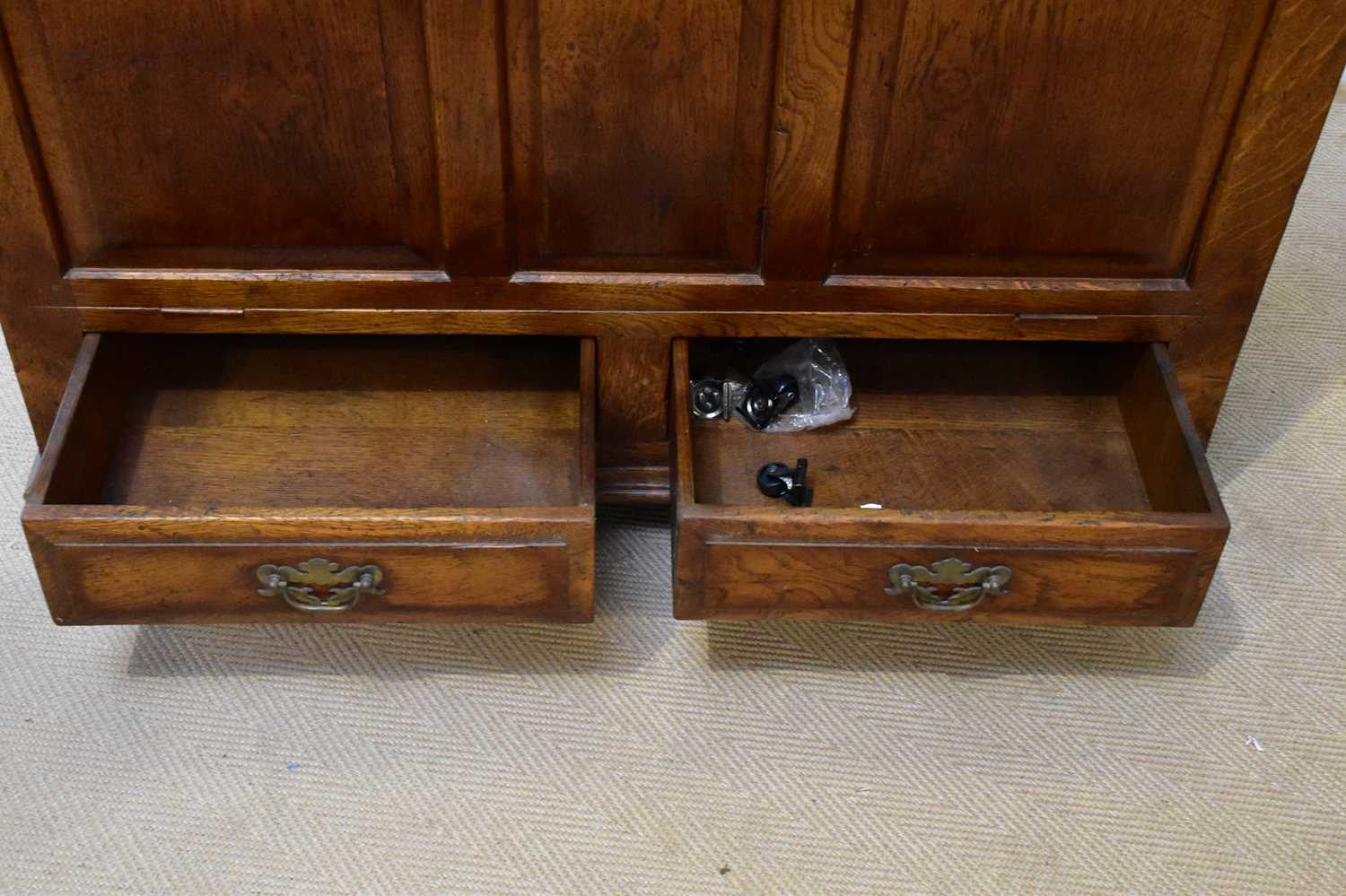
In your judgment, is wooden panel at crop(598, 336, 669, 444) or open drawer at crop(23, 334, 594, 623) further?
wooden panel at crop(598, 336, 669, 444)

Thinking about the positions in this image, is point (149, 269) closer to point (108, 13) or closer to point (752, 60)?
point (108, 13)

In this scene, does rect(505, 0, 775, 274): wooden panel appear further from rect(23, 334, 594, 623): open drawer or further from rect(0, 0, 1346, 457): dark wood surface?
rect(23, 334, 594, 623): open drawer

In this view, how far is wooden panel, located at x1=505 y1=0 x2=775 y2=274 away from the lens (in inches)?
41.4

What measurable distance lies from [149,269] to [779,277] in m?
0.53

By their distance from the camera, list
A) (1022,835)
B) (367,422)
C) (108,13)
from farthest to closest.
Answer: (367,422)
(1022,835)
(108,13)

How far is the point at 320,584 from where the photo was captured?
1.10 m

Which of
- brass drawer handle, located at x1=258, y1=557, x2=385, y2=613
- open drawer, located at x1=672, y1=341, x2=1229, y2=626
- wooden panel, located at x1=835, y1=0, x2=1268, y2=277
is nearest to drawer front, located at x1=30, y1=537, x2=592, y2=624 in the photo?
brass drawer handle, located at x1=258, y1=557, x2=385, y2=613

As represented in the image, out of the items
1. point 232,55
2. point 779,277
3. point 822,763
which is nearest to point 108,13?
point 232,55

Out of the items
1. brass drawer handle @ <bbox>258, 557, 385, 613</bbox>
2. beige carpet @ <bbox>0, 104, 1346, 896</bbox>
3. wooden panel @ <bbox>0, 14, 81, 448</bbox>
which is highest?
wooden panel @ <bbox>0, 14, 81, 448</bbox>

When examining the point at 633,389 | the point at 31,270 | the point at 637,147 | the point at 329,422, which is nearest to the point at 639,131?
the point at 637,147

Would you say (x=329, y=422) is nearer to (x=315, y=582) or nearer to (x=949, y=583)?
(x=315, y=582)

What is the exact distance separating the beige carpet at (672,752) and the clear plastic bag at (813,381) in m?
0.19

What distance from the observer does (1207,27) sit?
1.06 m

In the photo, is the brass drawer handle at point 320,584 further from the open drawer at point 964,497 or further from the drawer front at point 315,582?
the open drawer at point 964,497
